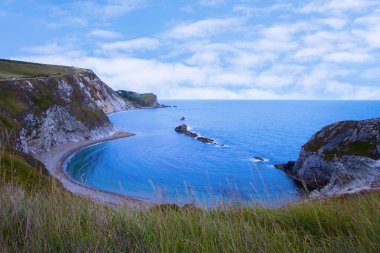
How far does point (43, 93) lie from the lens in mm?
91188

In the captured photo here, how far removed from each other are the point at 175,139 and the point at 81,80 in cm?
4873

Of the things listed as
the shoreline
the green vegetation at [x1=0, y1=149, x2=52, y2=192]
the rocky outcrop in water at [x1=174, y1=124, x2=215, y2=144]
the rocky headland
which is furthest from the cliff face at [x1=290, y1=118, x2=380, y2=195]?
the rocky outcrop in water at [x1=174, y1=124, x2=215, y2=144]

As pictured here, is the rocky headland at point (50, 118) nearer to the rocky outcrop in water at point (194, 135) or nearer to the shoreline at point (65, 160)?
the shoreline at point (65, 160)

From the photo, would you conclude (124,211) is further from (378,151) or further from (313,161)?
(313,161)

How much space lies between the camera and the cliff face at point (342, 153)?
143ft

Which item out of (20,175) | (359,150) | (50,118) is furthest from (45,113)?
(359,150)

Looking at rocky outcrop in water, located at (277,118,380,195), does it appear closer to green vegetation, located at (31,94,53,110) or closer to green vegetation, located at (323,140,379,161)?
green vegetation, located at (323,140,379,161)

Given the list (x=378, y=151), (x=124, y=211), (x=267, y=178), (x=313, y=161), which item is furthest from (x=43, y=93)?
(x=124, y=211)

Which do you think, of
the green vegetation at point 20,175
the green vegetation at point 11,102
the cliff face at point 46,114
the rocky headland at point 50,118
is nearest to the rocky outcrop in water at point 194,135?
the rocky headland at point 50,118

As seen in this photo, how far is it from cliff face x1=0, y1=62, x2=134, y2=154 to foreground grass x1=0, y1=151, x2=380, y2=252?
6388 centimetres

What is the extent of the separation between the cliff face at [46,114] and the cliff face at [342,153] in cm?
5550

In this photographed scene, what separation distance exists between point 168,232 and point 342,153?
5130 centimetres

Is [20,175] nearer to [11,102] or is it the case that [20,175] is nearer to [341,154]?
[341,154]

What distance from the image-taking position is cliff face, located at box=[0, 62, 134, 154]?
239 ft
